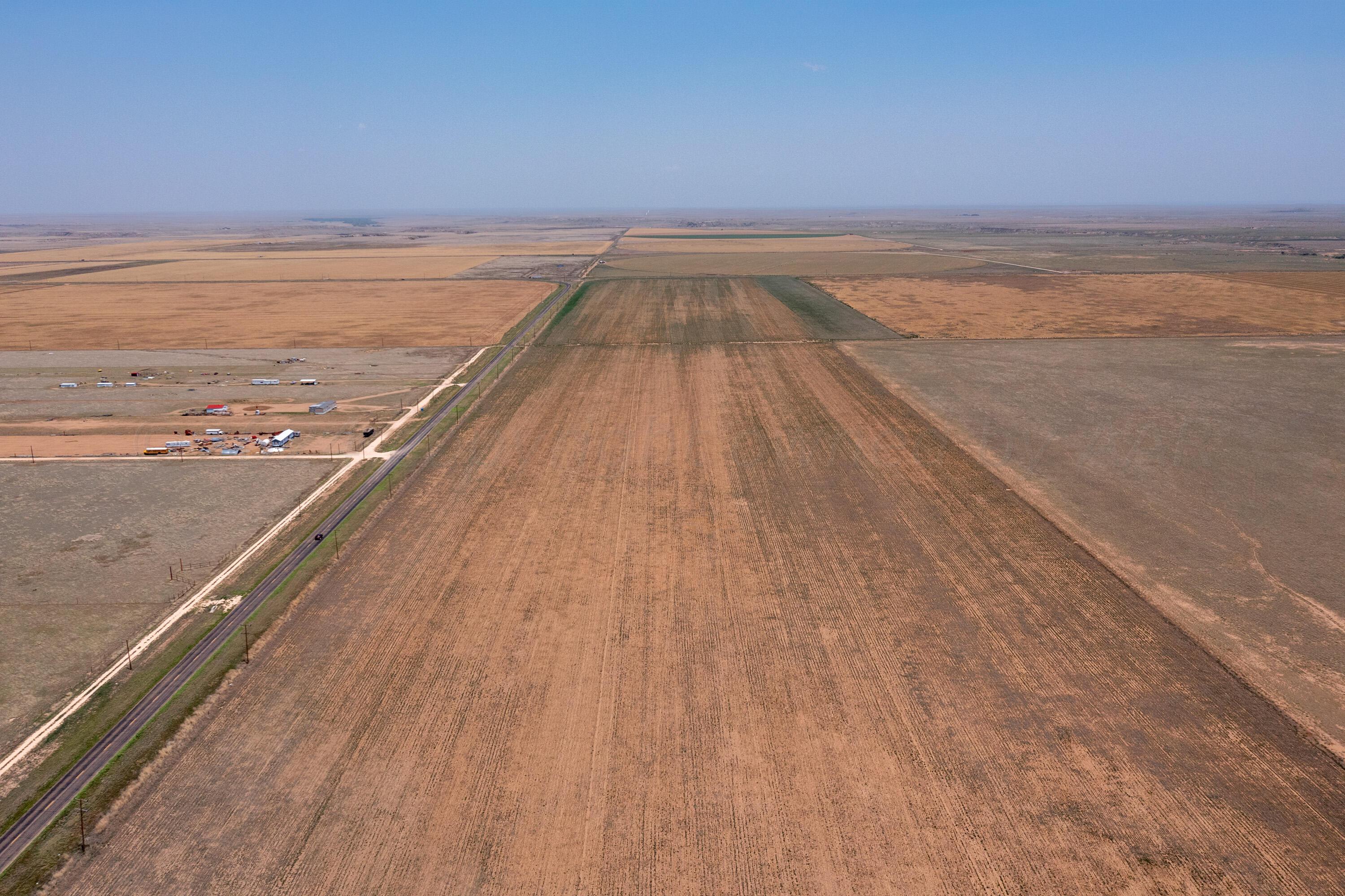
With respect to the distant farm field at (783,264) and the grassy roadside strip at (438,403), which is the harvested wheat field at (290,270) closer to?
the distant farm field at (783,264)

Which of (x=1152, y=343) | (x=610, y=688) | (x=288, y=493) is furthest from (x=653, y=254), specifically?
(x=610, y=688)

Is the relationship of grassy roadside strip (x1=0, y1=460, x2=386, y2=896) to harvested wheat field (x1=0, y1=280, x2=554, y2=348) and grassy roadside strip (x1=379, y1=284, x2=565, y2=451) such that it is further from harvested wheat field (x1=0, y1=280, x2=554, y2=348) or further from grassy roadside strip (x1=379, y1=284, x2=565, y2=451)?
harvested wheat field (x1=0, y1=280, x2=554, y2=348)

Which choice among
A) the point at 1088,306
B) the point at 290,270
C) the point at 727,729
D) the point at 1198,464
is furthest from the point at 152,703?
the point at 290,270

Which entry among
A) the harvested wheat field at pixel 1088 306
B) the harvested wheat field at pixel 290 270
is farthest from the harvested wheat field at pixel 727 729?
the harvested wheat field at pixel 290 270

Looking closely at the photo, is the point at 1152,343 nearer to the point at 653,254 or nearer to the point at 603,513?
the point at 603,513

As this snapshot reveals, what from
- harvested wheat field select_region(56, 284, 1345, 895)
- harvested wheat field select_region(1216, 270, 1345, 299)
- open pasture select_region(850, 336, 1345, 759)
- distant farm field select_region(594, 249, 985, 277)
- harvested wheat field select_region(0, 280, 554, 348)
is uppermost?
distant farm field select_region(594, 249, 985, 277)

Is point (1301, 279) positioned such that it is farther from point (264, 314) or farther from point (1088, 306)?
point (264, 314)

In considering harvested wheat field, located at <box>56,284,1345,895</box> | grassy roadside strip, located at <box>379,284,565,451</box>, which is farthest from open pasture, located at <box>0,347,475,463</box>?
harvested wheat field, located at <box>56,284,1345,895</box>
